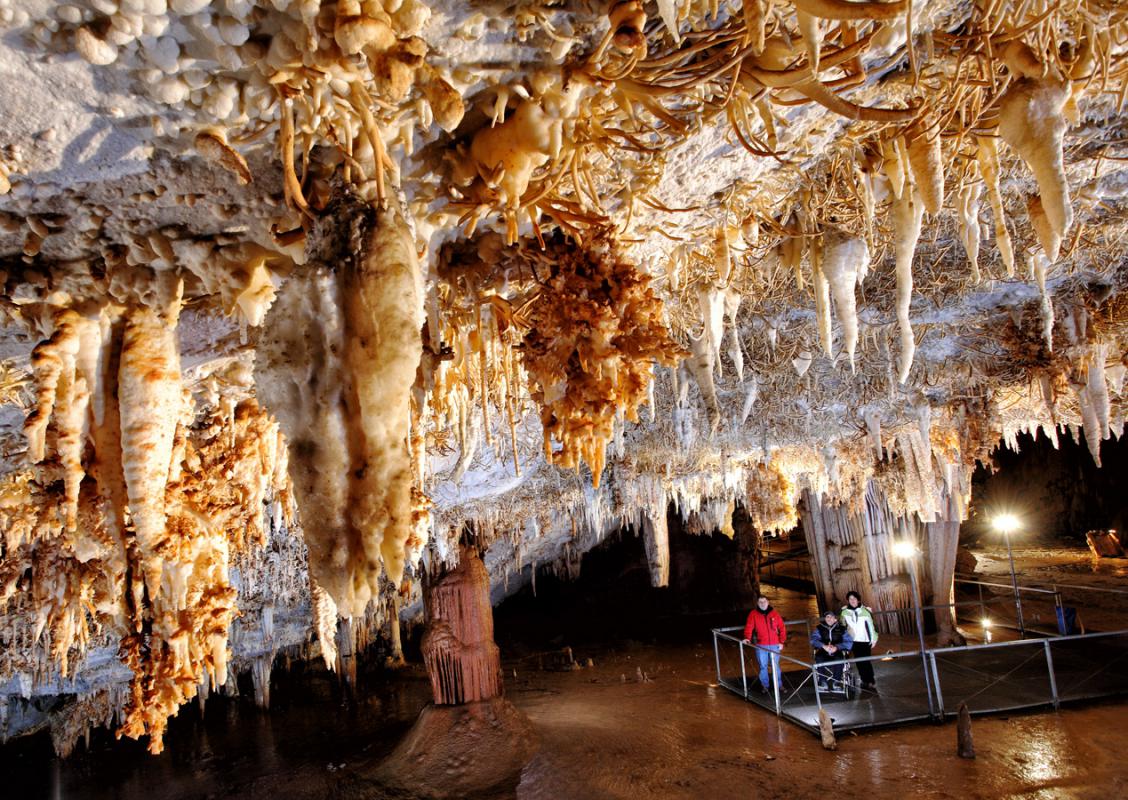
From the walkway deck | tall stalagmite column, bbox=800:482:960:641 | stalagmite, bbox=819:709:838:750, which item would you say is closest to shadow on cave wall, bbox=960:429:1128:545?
tall stalagmite column, bbox=800:482:960:641

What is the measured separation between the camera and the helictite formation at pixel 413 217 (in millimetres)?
1814

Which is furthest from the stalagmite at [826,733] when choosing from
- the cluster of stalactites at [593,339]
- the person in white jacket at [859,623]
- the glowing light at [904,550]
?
the glowing light at [904,550]

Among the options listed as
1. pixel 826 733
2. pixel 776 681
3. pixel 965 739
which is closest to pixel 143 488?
pixel 826 733

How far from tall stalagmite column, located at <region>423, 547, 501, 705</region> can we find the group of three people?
363cm

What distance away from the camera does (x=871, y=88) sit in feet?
8.27

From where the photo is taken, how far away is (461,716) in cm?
864

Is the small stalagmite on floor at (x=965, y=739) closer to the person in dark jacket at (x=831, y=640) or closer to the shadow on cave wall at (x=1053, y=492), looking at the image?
the person in dark jacket at (x=831, y=640)

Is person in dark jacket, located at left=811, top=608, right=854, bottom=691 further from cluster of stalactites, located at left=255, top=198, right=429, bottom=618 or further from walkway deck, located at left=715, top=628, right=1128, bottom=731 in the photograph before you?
cluster of stalactites, located at left=255, top=198, right=429, bottom=618

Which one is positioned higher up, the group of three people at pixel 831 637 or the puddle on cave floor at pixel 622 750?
the group of three people at pixel 831 637

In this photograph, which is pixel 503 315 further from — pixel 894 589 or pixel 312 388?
pixel 894 589

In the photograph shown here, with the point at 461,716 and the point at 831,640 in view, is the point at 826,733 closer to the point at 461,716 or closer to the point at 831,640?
the point at 831,640

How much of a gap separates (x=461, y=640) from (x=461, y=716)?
0.95 m

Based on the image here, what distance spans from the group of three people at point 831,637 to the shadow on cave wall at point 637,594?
7.78 m

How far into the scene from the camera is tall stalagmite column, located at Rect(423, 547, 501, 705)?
29.3 ft
